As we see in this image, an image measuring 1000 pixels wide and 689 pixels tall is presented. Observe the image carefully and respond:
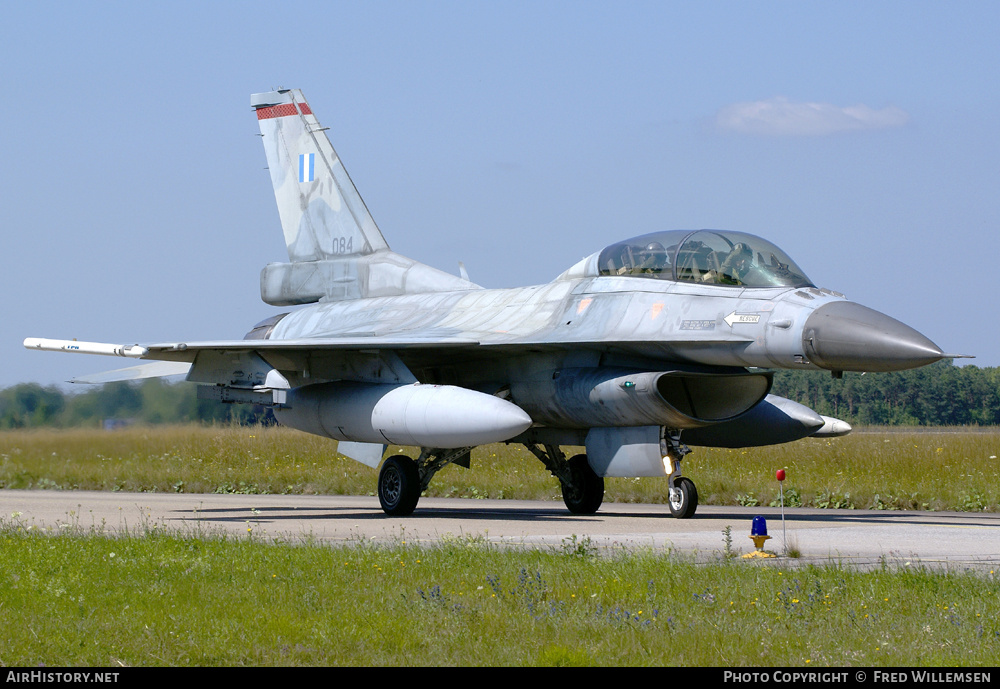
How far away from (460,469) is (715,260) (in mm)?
9250

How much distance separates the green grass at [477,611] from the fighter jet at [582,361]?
3.78m

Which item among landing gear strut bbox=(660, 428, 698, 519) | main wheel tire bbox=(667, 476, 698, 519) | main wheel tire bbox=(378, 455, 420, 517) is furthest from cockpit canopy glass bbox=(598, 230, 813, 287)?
main wheel tire bbox=(378, 455, 420, 517)

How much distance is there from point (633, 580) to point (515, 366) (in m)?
6.60

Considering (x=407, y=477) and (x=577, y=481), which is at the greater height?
(x=407, y=477)

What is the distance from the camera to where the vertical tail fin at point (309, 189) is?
17000 millimetres

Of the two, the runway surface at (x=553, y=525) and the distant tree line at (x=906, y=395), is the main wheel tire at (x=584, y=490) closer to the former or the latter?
the runway surface at (x=553, y=525)

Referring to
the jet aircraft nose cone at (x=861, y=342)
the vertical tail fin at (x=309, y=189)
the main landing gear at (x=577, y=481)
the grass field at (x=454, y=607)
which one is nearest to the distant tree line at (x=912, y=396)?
the vertical tail fin at (x=309, y=189)

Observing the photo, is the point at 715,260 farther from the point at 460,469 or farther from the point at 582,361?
the point at 460,469

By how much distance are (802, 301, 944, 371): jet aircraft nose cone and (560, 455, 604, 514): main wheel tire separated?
395 centimetres

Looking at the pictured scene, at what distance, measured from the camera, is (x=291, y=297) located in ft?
56.7

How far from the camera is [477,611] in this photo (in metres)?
5.88

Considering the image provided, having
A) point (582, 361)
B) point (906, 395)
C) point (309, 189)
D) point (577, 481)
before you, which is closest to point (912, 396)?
point (906, 395)

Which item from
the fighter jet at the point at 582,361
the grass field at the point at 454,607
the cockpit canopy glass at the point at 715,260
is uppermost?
the cockpit canopy glass at the point at 715,260

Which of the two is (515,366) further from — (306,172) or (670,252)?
(306,172)
